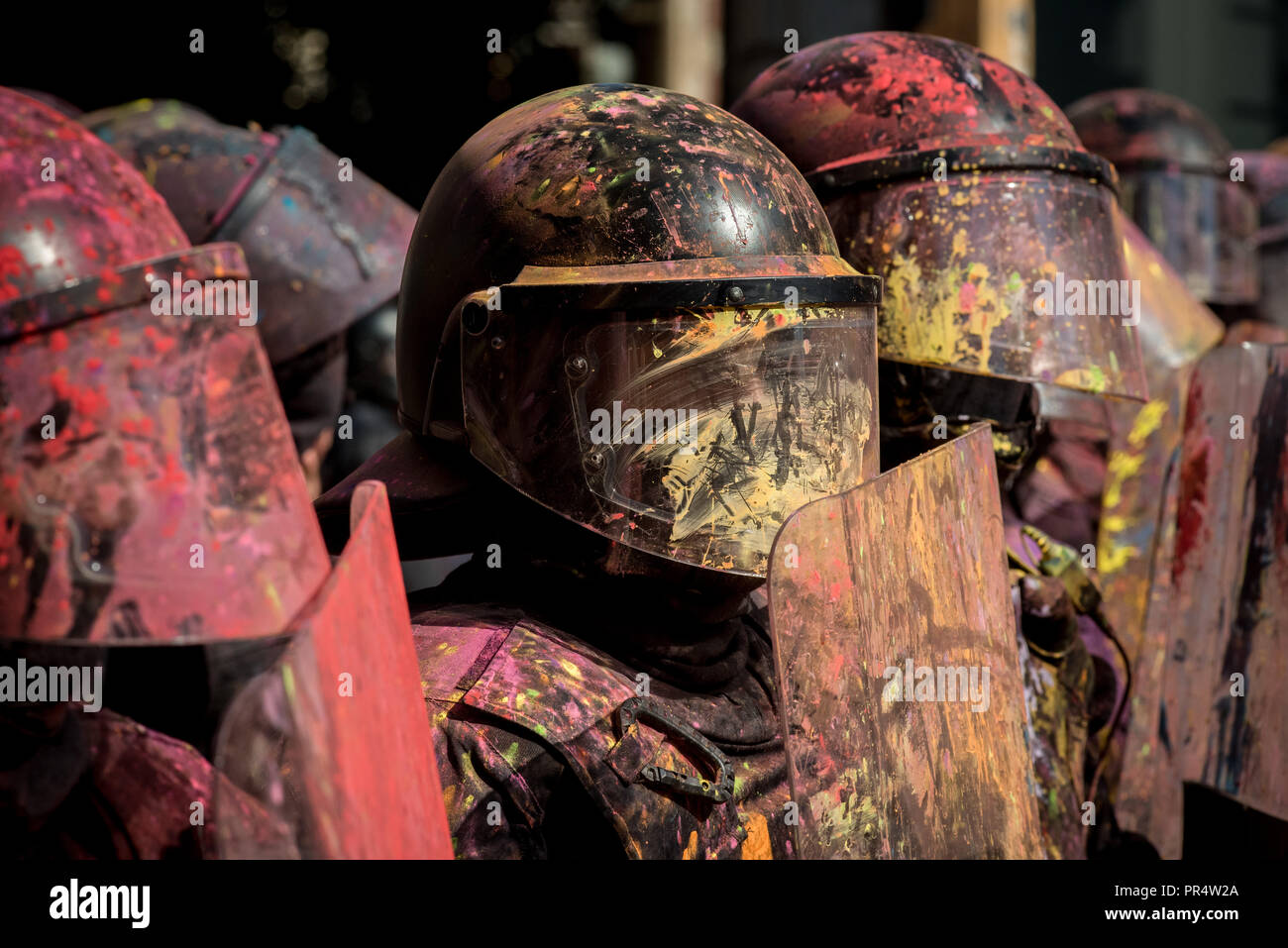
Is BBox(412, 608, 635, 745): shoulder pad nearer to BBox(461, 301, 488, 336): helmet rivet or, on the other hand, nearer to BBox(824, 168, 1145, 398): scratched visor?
BBox(461, 301, 488, 336): helmet rivet

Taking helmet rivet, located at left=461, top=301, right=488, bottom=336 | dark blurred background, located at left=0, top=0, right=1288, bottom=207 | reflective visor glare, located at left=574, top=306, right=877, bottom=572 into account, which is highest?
dark blurred background, located at left=0, top=0, right=1288, bottom=207

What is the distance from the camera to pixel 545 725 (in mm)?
1775

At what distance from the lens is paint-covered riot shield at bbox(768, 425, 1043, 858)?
157 centimetres

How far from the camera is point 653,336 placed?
185cm

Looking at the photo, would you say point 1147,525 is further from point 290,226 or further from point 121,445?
point 121,445

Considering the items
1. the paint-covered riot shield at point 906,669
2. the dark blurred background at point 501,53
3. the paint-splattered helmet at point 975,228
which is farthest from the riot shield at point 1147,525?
the dark blurred background at point 501,53

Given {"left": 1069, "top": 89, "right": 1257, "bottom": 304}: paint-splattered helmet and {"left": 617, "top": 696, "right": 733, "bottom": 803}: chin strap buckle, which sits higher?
{"left": 1069, "top": 89, "right": 1257, "bottom": 304}: paint-splattered helmet

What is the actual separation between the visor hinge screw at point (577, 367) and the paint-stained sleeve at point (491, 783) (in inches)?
18.1

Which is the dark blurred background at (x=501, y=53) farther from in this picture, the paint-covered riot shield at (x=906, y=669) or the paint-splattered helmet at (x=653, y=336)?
the paint-covered riot shield at (x=906, y=669)

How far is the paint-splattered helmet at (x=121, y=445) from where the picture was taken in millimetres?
1220

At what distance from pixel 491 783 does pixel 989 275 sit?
139 cm

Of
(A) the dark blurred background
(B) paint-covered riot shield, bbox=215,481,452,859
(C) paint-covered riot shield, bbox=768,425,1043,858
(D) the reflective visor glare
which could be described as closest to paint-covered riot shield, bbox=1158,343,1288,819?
(C) paint-covered riot shield, bbox=768,425,1043,858
